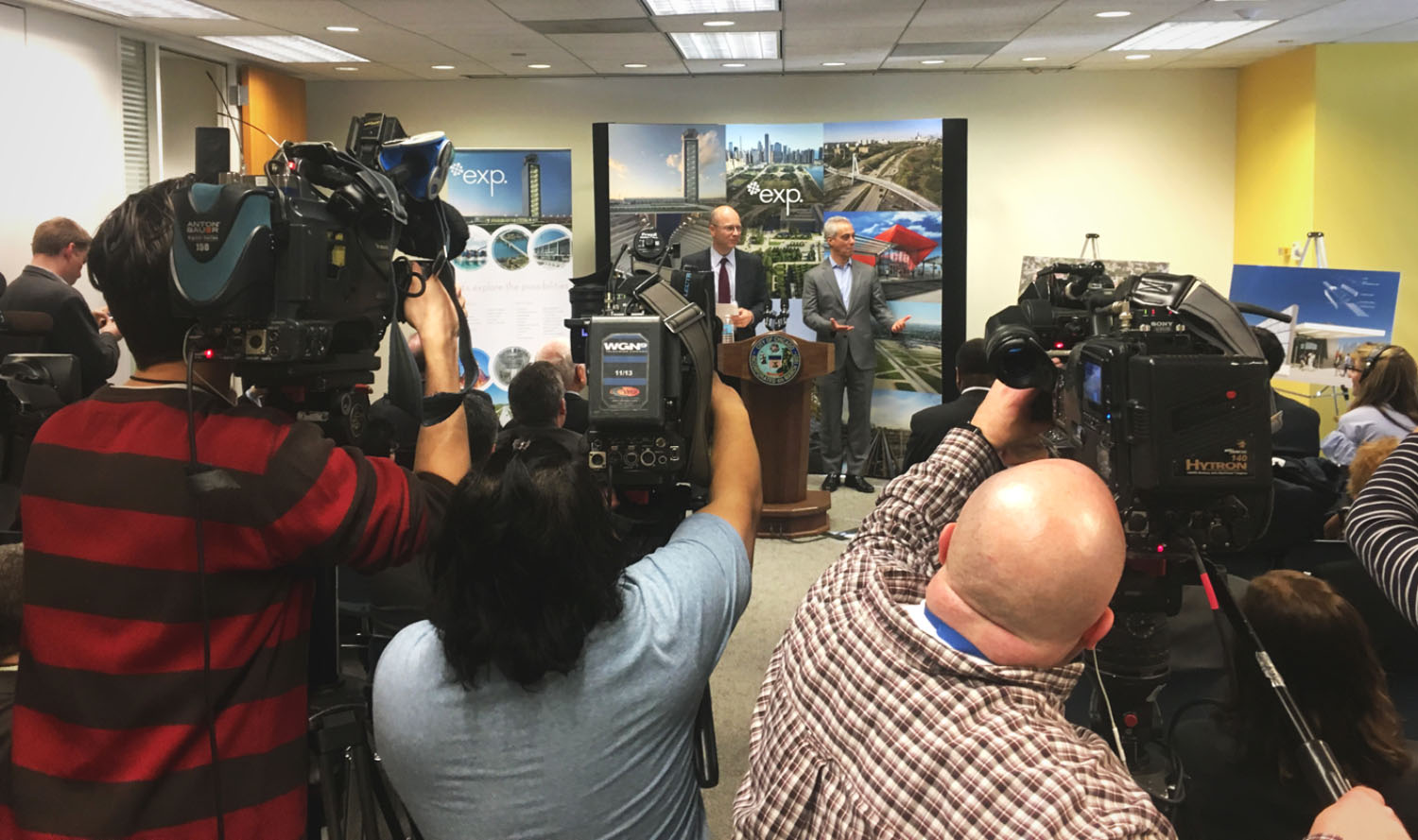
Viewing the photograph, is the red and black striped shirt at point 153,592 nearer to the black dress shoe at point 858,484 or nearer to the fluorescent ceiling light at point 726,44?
the fluorescent ceiling light at point 726,44

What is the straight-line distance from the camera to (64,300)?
14.2 feet

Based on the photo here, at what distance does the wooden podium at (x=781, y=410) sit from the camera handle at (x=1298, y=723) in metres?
4.03

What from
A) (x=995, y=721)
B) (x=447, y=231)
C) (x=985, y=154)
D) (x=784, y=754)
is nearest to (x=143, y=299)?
(x=447, y=231)

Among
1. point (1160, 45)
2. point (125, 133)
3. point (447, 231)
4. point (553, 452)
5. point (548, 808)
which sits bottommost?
point (548, 808)

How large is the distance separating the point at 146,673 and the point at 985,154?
7722mm

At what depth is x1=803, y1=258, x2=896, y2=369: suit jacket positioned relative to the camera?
6816mm

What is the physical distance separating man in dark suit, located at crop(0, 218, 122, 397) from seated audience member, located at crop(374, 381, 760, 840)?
3.63 metres

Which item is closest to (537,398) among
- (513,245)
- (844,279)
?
(844,279)

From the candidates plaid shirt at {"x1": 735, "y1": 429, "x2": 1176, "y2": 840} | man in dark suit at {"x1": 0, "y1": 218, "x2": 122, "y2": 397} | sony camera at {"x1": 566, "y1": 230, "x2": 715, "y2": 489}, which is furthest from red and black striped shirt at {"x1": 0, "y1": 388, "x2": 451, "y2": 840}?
man in dark suit at {"x1": 0, "y1": 218, "x2": 122, "y2": 397}

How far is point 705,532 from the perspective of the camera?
4.01 feet

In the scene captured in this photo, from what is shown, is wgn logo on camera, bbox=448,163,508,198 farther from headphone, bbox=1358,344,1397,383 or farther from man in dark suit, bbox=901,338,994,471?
headphone, bbox=1358,344,1397,383

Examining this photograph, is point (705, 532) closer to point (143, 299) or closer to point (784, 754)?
point (784, 754)

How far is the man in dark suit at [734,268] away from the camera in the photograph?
648 cm

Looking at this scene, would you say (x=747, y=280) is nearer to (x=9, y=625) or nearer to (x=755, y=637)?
(x=755, y=637)
